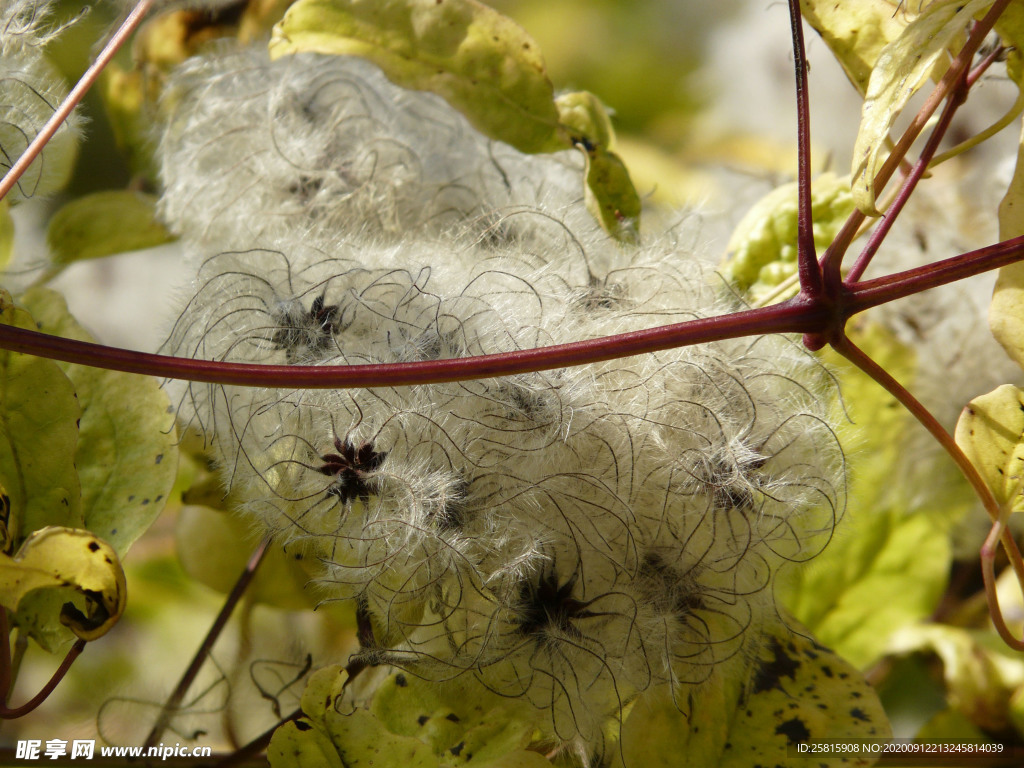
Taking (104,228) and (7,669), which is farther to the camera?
(104,228)

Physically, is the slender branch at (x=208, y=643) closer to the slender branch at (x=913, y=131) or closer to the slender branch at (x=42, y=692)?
the slender branch at (x=42, y=692)

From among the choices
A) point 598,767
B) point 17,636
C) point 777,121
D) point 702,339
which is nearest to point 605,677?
point 598,767

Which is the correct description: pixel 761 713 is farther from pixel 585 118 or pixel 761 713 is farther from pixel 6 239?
pixel 6 239

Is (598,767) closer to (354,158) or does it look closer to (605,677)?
(605,677)

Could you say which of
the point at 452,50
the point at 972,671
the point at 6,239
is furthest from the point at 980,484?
the point at 6,239

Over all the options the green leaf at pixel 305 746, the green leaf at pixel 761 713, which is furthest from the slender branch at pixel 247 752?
the green leaf at pixel 761 713

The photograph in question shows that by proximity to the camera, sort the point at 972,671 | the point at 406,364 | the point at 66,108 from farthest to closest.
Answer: the point at 972,671
the point at 66,108
the point at 406,364

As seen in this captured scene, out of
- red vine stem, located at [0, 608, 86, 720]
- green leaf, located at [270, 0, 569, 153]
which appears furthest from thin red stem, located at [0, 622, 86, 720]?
green leaf, located at [270, 0, 569, 153]
